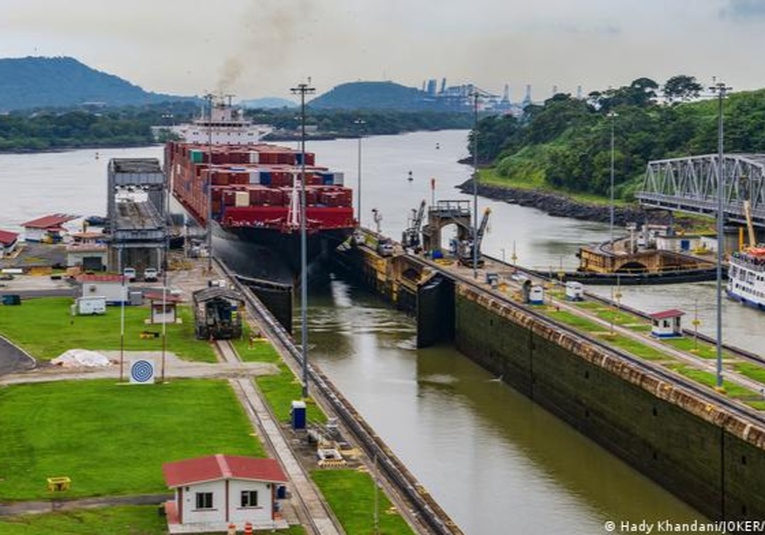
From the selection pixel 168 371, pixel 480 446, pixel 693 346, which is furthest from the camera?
pixel 693 346

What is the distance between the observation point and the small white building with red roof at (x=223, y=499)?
127 ft

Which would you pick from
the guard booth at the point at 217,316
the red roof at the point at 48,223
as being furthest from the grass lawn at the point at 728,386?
the red roof at the point at 48,223

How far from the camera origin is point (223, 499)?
38844 mm

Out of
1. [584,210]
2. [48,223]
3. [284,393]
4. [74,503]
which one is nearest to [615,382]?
[284,393]

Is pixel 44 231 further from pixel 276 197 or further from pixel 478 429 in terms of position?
pixel 478 429

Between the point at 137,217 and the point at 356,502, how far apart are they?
75926 millimetres

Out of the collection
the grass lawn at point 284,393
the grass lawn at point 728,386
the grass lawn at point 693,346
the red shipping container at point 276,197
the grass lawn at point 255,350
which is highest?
the red shipping container at point 276,197

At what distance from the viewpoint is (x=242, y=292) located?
3371 inches

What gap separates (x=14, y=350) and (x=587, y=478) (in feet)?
89.3

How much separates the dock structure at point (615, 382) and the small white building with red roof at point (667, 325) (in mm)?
833

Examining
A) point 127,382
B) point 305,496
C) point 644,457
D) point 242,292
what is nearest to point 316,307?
point 242,292

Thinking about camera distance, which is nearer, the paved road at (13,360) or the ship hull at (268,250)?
the paved road at (13,360)

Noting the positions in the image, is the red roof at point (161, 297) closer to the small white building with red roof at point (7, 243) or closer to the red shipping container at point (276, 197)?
the small white building with red roof at point (7, 243)

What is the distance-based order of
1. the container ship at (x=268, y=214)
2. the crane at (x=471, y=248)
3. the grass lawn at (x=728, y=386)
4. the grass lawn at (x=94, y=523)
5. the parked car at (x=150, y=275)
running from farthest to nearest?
the container ship at (x=268, y=214) < the crane at (x=471, y=248) < the parked car at (x=150, y=275) < the grass lawn at (x=728, y=386) < the grass lawn at (x=94, y=523)
